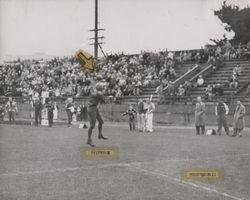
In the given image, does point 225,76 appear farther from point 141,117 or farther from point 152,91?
point 141,117

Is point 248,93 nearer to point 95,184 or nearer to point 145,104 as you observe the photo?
point 145,104

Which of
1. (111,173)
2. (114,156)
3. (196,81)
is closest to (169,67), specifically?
(196,81)

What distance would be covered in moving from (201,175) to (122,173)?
4.90 feet

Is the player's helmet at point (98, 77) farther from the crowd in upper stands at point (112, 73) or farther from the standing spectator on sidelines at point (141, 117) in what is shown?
the standing spectator on sidelines at point (141, 117)

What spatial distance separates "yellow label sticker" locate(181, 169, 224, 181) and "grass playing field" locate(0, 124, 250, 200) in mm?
135

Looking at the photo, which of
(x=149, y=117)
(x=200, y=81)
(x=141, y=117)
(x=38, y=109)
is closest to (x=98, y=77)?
(x=38, y=109)

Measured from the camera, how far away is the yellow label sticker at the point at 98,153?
1351 centimetres

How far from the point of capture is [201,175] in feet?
36.3

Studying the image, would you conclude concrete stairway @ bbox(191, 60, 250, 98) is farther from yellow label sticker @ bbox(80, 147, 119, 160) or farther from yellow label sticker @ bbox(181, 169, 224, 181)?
yellow label sticker @ bbox(181, 169, 224, 181)

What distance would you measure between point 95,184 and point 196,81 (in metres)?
23.8

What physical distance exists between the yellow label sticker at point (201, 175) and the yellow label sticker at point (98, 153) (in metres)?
2.63

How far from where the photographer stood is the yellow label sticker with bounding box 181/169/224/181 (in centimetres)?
1081

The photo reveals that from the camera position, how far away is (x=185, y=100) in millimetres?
30844

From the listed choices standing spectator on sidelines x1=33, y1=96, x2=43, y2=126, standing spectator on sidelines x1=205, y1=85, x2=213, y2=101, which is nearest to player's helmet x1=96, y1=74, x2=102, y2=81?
standing spectator on sidelines x1=33, y1=96, x2=43, y2=126
